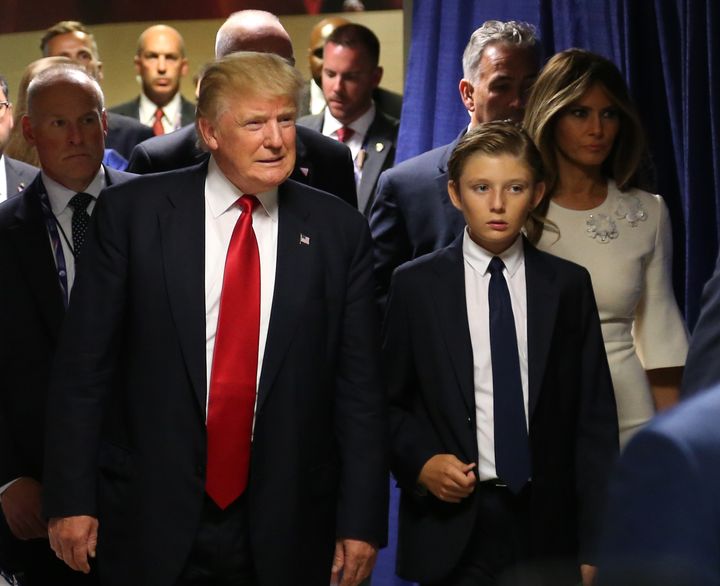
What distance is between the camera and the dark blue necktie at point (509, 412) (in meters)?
2.96

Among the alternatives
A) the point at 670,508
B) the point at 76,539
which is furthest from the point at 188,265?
the point at 670,508

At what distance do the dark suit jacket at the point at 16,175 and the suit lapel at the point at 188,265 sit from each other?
1375 mm

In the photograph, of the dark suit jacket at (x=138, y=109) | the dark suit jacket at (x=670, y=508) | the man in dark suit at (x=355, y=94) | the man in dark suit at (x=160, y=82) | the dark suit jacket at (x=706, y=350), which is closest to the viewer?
the dark suit jacket at (x=670, y=508)

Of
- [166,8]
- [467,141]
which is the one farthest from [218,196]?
[166,8]

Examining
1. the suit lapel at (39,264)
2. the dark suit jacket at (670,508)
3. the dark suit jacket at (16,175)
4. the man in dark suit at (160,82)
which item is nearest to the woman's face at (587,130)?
the suit lapel at (39,264)

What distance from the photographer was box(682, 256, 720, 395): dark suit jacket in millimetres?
1663

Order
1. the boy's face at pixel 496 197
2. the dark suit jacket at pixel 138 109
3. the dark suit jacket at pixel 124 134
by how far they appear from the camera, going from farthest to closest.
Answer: the dark suit jacket at pixel 138 109 < the dark suit jacket at pixel 124 134 < the boy's face at pixel 496 197

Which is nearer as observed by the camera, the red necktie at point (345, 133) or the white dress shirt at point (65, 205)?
the white dress shirt at point (65, 205)

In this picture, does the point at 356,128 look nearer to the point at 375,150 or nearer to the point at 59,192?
the point at 375,150

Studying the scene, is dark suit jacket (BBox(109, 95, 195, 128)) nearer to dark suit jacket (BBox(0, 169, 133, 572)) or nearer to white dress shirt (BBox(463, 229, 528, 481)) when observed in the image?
dark suit jacket (BBox(0, 169, 133, 572))

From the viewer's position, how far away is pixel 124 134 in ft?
17.8

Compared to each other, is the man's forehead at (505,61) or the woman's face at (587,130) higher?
the man's forehead at (505,61)

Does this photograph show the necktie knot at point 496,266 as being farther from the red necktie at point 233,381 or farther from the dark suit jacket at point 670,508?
the dark suit jacket at point 670,508

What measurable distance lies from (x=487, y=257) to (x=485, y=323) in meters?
0.16
